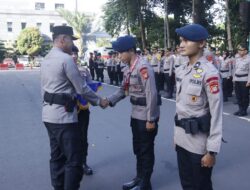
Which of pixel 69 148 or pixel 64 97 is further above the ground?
pixel 64 97

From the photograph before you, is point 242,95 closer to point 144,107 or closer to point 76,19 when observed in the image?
point 144,107

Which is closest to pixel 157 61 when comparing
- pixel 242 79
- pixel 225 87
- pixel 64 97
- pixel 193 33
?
pixel 225 87

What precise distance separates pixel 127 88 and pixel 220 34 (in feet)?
84.8

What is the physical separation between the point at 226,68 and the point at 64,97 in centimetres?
1074

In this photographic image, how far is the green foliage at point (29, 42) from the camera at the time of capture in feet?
171

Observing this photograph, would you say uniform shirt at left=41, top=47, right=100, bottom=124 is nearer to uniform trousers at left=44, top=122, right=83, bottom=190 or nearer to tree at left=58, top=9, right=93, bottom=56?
uniform trousers at left=44, top=122, right=83, bottom=190

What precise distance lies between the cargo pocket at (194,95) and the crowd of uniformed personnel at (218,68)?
1.16m

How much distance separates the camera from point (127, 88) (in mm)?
4801

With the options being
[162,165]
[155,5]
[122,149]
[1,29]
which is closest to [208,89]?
[162,165]

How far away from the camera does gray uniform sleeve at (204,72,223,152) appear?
3156mm

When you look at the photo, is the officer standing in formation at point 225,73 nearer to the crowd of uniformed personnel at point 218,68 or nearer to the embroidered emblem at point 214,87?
the crowd of uniformed personnel at point 218,68

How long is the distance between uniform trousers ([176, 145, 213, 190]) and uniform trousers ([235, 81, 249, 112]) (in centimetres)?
738

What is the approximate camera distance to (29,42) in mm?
52312

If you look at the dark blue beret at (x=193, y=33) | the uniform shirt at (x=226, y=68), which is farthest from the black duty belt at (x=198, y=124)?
the uniform shirt at (x=226, y=68)
